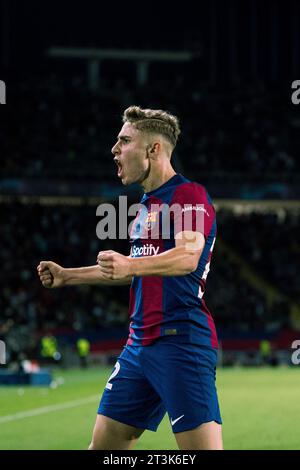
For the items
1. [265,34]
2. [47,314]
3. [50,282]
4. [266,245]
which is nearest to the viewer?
[50,282]

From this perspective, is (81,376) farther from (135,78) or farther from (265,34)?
(265,34)

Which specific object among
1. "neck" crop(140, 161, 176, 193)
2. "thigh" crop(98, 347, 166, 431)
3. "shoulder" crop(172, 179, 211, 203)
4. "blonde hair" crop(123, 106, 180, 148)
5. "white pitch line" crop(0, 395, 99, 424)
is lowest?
"white pitch line" crop(0, 395, 99, 424)

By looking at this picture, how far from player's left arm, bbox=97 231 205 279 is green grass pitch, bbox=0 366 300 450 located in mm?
6361

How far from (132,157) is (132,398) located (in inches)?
55.7

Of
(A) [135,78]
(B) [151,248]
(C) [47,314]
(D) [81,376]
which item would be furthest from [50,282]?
(A) [135,78]

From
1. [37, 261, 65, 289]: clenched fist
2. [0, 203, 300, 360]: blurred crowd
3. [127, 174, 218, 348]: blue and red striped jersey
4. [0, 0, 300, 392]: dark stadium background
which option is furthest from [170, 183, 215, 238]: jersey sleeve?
[0, 0, 300, 392]: dark stadium background

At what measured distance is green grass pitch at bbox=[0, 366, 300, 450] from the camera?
1247 centimetres

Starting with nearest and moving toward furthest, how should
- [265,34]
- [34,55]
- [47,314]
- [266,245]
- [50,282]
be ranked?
[50,282] → [47,314] → [266,245] → [34,55] → [265,34]

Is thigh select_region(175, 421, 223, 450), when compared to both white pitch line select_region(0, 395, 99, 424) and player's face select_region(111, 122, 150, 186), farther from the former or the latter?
white pitch line select_region(0, 395, 99, 424)

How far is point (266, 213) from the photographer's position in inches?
1875

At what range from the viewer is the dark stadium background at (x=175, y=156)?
3794cm

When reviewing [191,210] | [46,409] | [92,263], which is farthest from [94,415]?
[92,263]

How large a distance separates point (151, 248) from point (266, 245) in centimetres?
3960
